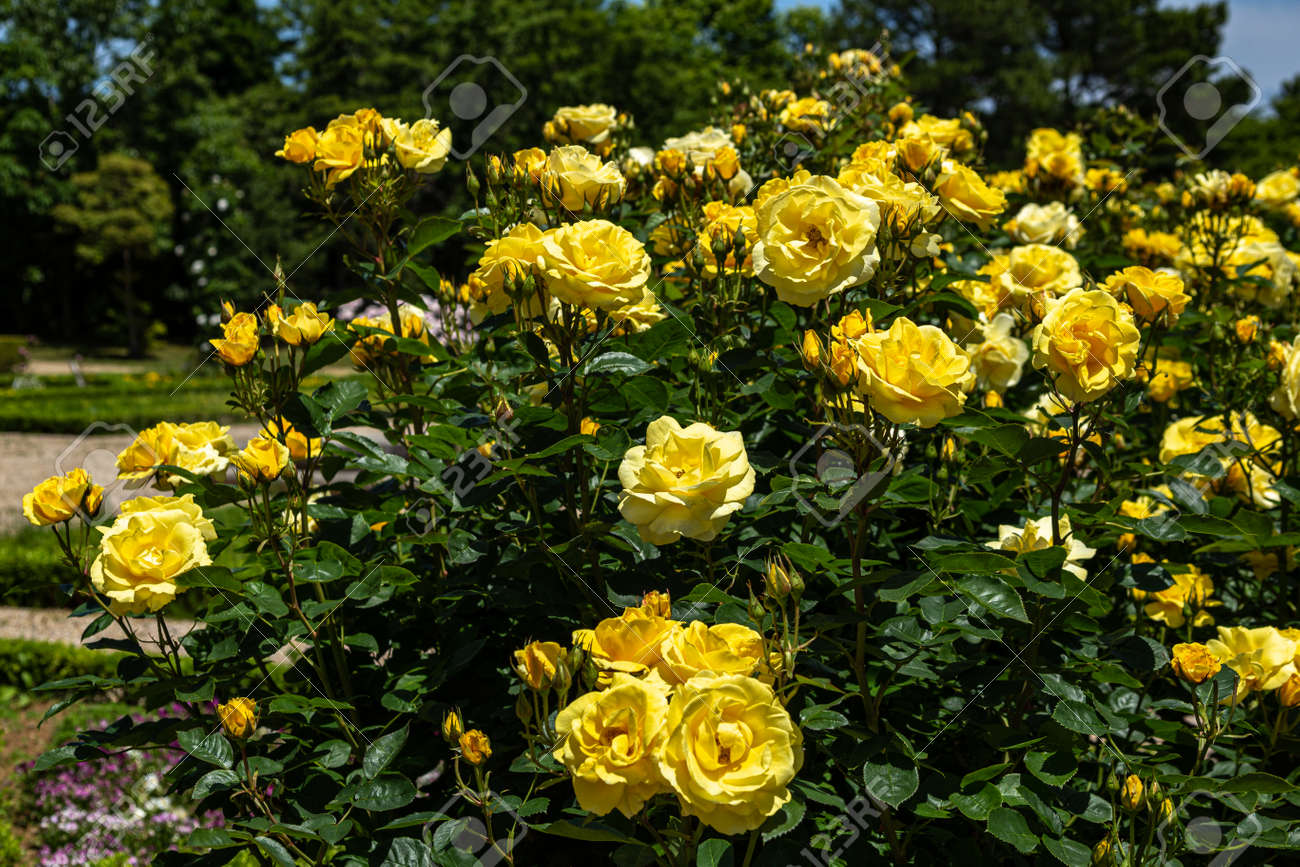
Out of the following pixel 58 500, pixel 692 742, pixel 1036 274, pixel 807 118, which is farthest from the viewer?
pixel 807 118

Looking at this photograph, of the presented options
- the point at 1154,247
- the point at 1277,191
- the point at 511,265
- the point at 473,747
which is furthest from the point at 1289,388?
the point at 1277,191

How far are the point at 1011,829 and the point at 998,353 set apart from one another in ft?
3.67

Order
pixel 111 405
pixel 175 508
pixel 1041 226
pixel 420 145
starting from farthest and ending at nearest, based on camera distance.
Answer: pixel 111 405 → pixel 1041 226 → pixel 420 145 → pixel 175 508

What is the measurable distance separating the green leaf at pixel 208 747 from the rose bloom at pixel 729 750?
1063 mm

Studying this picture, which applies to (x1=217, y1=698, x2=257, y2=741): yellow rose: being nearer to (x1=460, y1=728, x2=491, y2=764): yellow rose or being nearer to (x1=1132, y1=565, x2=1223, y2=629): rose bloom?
(x1=460, y1=728, x2=491, y2=764): yellow rose

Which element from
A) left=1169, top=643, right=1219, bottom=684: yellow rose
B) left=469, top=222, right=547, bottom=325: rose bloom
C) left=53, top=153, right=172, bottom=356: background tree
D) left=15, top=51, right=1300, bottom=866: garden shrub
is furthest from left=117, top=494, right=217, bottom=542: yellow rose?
left=53, top=153, right=172, bottom=356: background tree

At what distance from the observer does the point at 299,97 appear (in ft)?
91.1

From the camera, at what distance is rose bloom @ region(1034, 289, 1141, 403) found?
1469 millimetres

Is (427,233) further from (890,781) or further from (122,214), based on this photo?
(122,214)

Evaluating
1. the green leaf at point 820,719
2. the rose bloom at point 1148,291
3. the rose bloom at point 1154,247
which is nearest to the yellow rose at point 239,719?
the green leaf at point 820,719

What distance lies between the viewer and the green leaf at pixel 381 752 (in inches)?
66.4

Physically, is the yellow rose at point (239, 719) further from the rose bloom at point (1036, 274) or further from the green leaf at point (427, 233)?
the rose bloom at point (1036, 274)

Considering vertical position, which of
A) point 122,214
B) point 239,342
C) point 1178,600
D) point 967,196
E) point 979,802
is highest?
point 239,342

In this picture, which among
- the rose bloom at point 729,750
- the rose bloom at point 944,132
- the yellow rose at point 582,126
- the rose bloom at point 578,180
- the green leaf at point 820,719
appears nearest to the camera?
the rose bloom at point 729,750
